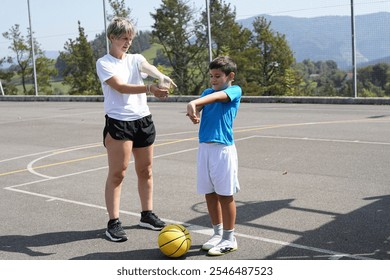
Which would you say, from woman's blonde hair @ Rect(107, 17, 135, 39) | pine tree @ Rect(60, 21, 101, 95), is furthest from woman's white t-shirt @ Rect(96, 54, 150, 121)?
pine tree @ Rect(60, 21, 101, 95)

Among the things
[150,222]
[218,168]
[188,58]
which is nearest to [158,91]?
[218,168]

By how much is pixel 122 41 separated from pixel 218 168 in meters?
1.49

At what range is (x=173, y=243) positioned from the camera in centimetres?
480

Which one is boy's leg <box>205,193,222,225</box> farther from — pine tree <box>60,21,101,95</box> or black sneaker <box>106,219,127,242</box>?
pine tree <box>60,21,101,95</box>

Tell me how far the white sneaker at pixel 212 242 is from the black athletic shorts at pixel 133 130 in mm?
1141

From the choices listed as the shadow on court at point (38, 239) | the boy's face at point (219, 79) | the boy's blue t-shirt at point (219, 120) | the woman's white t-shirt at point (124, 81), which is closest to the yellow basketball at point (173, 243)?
the boy's blue t-shirt at point (219, 120)

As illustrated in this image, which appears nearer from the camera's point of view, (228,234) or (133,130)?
(228,234)

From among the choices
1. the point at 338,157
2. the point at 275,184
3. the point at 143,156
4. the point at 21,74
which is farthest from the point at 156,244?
the point at 21,74

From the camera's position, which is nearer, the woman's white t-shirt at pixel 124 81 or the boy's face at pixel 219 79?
the boy's face at pixel 219 79

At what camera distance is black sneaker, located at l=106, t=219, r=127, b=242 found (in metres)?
5.36

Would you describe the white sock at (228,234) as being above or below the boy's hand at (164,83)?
below

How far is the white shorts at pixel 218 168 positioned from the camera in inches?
188

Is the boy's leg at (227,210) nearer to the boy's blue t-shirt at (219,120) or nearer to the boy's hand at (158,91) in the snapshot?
the boy's blue t-shirt at (219,120)

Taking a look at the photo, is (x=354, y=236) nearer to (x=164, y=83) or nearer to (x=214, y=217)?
(x=214, y=217)
